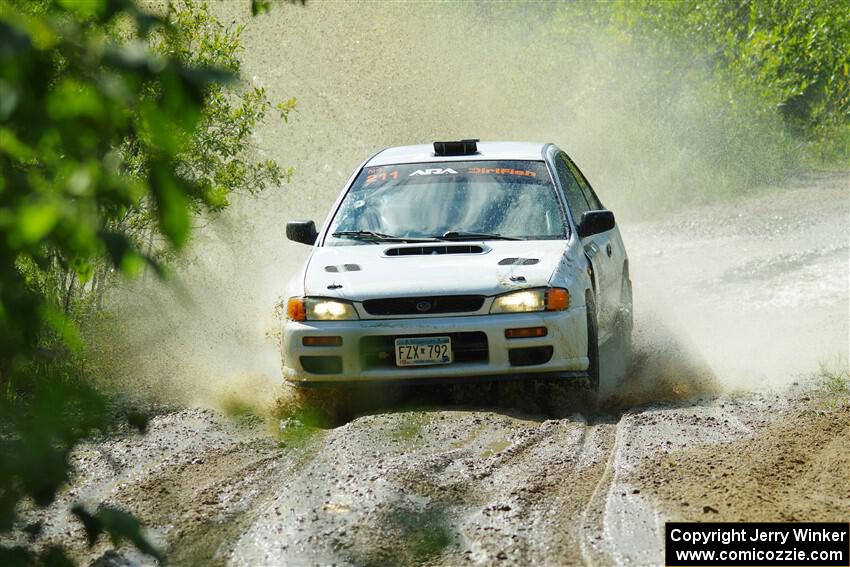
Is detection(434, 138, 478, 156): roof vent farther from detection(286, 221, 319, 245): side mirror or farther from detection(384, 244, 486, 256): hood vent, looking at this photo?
detection(384, 244, 486, 256): hood vent

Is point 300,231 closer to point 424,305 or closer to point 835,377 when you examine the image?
point 424,305

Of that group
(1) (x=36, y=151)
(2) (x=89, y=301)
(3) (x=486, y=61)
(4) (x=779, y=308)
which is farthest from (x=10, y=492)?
(3) (x=486, y=61)

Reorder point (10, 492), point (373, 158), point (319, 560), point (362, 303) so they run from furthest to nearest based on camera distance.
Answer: point (373, 158) → point (362, 303) → point (319, 560) → point (10, 492)

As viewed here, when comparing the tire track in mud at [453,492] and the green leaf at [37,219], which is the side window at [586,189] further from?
the green leaf at [37,219]

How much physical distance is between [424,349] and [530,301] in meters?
0.65

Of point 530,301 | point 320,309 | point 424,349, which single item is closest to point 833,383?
point 530,301

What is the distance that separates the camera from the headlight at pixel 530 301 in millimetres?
6926

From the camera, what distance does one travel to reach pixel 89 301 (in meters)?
9.50

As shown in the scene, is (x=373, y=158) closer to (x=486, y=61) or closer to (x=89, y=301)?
(x=89, y=301)

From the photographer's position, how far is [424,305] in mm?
6938

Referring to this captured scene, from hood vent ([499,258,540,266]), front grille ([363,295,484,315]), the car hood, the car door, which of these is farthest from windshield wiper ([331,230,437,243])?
the car door

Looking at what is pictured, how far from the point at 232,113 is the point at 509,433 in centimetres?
560

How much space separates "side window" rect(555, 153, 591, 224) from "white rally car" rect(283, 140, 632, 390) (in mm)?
56

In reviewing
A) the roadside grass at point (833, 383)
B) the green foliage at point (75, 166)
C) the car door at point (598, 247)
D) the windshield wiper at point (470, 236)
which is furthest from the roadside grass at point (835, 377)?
the green foliage at point (75, 166)
